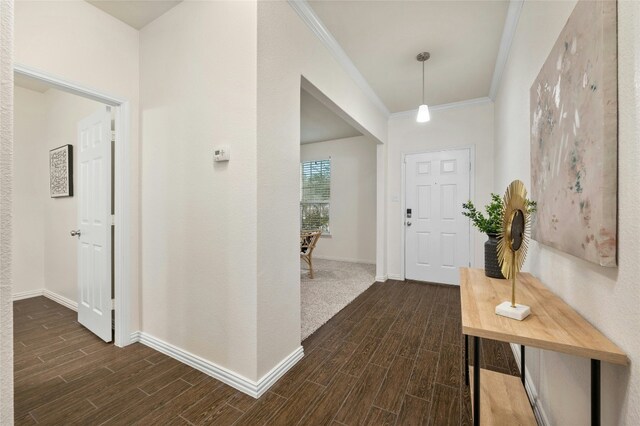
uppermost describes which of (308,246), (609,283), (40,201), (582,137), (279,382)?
(582,137)

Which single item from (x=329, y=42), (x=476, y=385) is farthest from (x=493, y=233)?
(x=329, y=42)

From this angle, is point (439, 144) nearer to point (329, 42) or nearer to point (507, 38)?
point (507, 38)

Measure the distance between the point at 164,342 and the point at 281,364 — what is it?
1.03m

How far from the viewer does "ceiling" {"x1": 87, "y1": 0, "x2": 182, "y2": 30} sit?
2062 mm

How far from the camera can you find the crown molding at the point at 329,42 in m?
2.07

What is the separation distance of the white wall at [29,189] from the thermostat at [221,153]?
3369mm

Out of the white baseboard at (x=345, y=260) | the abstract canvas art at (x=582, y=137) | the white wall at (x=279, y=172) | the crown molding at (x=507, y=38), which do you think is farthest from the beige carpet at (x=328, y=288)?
the crown molding at (x=507, y=38)

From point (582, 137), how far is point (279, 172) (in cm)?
153

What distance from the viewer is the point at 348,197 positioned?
5824 mm

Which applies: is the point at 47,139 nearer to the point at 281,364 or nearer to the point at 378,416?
the point at 281,364

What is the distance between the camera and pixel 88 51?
2078mm

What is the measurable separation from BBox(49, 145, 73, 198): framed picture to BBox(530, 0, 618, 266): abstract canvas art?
4.45m

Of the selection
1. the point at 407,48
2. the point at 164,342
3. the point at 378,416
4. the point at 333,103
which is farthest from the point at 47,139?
the point at 378,416

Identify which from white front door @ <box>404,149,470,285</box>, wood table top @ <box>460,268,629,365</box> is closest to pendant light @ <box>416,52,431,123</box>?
white front door @ <box>404,149,470,285</box>
